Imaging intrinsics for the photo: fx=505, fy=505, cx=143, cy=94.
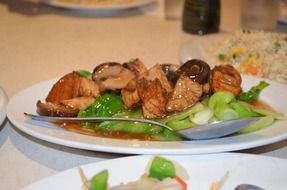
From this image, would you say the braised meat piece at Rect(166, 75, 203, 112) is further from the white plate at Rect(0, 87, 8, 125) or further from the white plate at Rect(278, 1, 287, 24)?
the white plate at Rect(278, 1, 287, 24)

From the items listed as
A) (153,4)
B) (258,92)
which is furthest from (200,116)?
(153,4)

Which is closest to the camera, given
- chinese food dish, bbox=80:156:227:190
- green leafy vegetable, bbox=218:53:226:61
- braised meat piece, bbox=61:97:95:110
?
chinese food dish, bbox=80:156:227:190

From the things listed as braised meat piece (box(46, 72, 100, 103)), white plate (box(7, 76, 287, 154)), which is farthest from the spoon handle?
braised meat piece (box(46, 72, 100, 103))

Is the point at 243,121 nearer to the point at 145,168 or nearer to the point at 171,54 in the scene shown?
the point at 145,168

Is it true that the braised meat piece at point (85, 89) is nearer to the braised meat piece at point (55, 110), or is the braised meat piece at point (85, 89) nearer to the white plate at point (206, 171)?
the braised meat piece at point (55, 110)

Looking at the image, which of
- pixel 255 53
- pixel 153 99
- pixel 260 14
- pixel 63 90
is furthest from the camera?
pixel 260 14

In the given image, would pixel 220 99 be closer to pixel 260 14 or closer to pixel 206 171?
pixel 206 171

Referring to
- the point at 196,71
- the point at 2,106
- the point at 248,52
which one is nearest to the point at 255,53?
the point at 248,52
